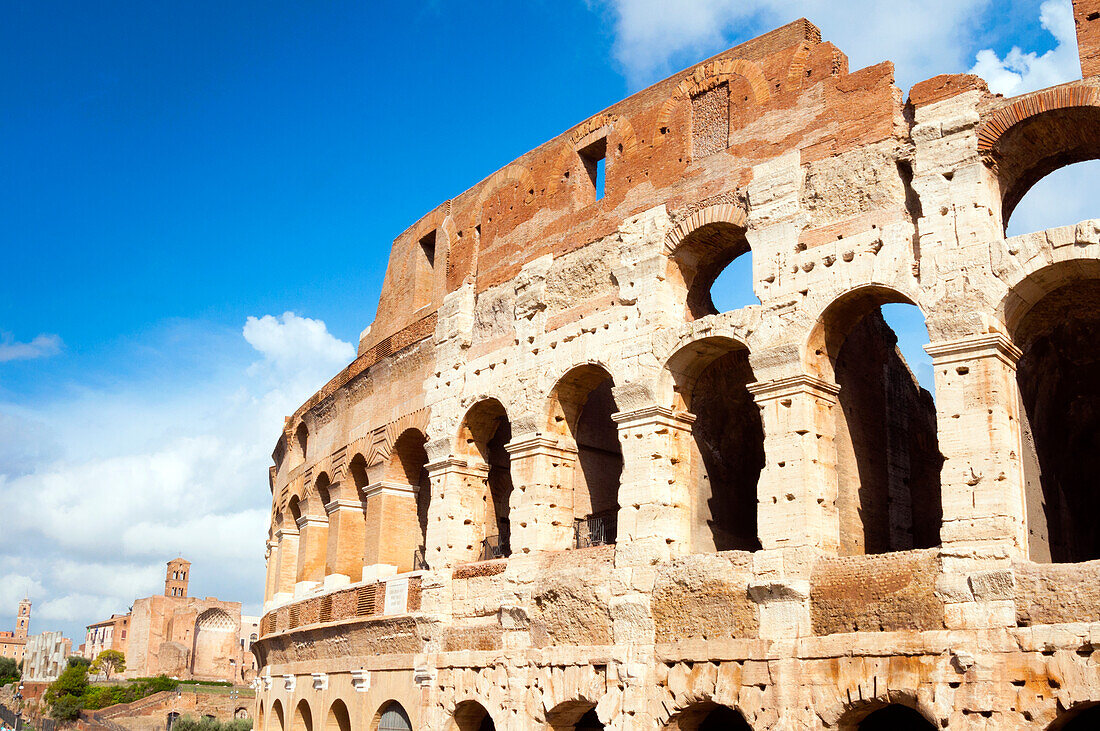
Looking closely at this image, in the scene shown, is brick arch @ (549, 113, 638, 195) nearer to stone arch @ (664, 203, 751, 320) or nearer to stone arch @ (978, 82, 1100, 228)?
stone arch @ (664, 203, 751, 320)

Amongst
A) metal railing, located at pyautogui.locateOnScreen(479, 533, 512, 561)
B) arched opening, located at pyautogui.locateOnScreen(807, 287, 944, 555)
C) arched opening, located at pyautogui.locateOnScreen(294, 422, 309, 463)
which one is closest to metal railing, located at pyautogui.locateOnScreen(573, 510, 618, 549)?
metal railing, located at pyautogui.locateOnScreen(479, 533, 512, 561)

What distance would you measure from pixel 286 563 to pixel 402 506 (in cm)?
537

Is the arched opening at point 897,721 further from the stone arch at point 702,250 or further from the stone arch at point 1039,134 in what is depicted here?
the stone arch at point 1039,134

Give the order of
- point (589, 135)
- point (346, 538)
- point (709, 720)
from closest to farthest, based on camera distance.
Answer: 1. point (709, 720)
2. point (589, 135)
3. point (346, 538)

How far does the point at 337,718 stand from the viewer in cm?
1642

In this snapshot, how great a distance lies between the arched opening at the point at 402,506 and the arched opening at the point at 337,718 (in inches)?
89.7

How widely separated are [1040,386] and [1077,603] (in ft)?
17.1

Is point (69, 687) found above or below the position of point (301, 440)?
below

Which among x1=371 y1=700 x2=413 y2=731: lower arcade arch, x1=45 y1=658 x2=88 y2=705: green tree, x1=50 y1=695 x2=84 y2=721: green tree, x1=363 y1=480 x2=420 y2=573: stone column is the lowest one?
x1=50 y1=695 x2=84 y2=721: green tree

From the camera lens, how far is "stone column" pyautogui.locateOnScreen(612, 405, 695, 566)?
1189 centimetres

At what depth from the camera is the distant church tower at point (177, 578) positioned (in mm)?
70625

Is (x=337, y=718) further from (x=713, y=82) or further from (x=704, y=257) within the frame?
(x=713, y=82)

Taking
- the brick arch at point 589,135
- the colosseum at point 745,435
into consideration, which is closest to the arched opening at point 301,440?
the colosseum at point 745,435

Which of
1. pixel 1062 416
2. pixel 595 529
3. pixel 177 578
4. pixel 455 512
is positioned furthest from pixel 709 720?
pixel 177 578
